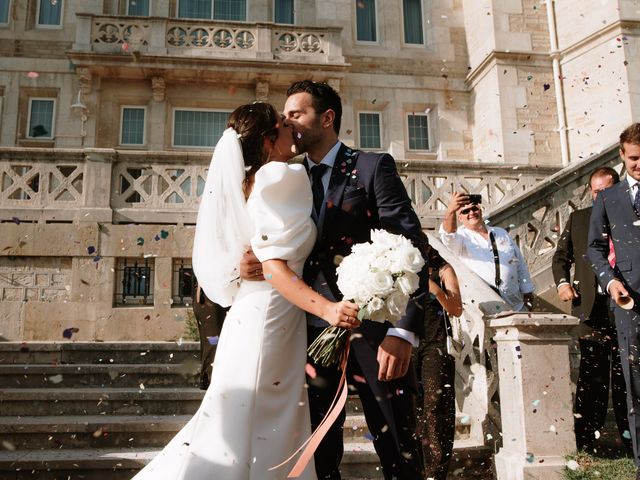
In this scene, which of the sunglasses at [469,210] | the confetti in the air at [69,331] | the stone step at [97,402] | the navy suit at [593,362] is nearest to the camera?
the navy suit at [593,362]

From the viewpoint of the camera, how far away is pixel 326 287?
268cm

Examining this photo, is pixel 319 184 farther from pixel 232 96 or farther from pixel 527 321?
pixel 232 96

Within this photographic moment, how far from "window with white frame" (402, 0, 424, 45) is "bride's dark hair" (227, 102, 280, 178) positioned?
56.6ft

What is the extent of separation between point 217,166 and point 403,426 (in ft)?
4.79

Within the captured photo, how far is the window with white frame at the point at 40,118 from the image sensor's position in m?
17.0

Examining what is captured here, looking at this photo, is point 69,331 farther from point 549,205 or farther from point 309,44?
point 309,44

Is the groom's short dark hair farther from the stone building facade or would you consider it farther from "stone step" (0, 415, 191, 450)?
the stone building facade

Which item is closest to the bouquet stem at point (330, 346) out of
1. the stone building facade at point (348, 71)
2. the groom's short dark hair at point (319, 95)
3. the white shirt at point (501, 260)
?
the groom's short dark hair at point (319, 95)

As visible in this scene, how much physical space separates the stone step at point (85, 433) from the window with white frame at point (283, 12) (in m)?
16.0

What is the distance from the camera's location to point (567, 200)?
773cm

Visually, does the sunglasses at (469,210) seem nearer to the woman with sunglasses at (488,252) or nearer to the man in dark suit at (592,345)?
the woman with sunglasses at (488,252)

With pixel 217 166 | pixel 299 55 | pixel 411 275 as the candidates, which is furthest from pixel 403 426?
pixel 299 55

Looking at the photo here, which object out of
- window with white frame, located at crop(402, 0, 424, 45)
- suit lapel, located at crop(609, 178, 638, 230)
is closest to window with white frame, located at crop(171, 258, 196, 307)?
suit lapel, located at crop(609, 178, 638, 230)

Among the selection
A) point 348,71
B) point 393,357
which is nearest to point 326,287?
point 393,357
